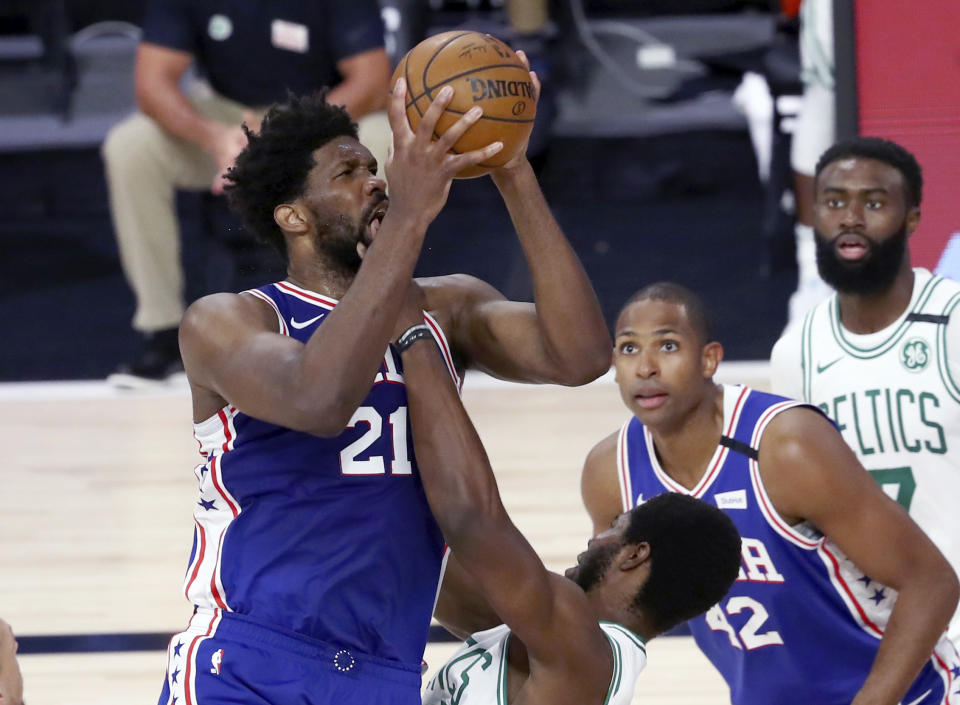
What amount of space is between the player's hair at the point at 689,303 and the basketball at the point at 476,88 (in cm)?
73

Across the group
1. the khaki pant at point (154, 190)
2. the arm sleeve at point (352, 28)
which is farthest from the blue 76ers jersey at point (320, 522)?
the khaki pant at point (154, 190)

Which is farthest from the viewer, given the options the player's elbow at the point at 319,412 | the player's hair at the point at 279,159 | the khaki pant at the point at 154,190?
the khaki pant at the point at 154,190

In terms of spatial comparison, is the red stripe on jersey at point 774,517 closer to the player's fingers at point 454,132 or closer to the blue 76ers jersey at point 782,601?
the blue 76ers jersey at point 782,601

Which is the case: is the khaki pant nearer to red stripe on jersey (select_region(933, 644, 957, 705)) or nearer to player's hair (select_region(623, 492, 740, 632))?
red stripe on jersey (select_region(933, 644, 957, 705))

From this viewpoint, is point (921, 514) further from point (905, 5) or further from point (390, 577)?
point (905, 5)

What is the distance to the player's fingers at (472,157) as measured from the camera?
2.37 meters

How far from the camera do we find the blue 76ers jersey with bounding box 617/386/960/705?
9.96ft

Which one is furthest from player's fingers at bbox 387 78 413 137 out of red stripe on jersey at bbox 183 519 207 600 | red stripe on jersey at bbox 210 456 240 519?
red stripe on jersey at bbox 183 519 207 600

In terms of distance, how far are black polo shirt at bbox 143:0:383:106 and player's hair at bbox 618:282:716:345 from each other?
3864mm

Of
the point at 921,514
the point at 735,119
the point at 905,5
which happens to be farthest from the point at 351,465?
the point at 735,119

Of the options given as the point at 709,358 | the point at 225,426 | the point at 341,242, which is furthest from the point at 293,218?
the point at 709,358

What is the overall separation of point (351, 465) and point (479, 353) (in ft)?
1.41

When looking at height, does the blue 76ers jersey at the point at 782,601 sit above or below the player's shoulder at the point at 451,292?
below

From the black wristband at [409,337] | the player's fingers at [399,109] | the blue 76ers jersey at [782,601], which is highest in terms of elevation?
the player's fingers at [399,109]
